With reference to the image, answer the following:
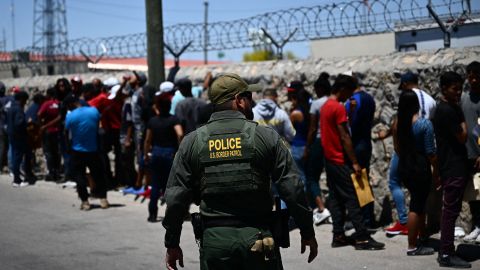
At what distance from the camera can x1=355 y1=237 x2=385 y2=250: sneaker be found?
750 centimetres

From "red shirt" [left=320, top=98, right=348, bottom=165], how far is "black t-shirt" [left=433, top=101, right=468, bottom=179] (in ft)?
3.54

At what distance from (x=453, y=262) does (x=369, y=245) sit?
1063 mm

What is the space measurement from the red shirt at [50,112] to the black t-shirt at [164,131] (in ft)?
13.3

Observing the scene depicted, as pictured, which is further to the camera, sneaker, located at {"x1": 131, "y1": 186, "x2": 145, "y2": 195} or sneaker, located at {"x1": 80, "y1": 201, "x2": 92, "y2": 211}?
sneaker, located at {"x1": 131, "y1": 186, "x2": 145, "y2": 195}

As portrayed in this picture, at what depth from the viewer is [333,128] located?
24.7ft

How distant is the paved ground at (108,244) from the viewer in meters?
7.11

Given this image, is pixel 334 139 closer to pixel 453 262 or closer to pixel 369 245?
pixel 369 245

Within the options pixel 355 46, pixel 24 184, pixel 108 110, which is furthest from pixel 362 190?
pixel 355 46

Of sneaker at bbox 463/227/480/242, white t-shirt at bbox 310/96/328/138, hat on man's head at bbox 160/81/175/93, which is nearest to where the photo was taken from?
sneaker at bbox 463/227/480/242

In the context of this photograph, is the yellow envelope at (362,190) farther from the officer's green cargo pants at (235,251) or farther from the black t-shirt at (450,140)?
the officer's green cargo pants at (235,251)

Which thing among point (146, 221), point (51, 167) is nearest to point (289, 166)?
point (146, 221)

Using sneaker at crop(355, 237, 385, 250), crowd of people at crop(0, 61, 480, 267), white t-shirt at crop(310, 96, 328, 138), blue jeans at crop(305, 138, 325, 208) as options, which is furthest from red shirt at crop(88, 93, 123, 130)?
sneaker at crop(355, 237, 385, 250)

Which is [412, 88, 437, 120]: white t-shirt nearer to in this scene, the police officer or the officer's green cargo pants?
the police officer

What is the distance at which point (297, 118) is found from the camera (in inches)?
345
